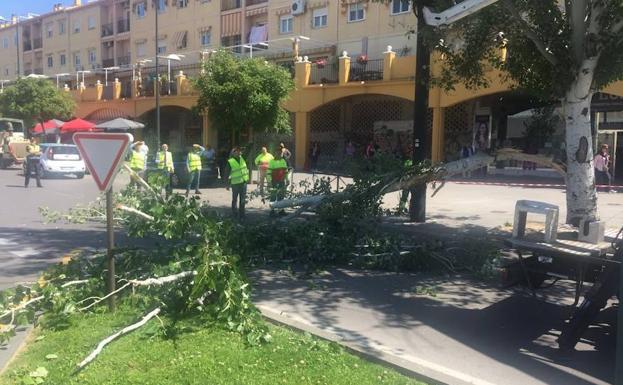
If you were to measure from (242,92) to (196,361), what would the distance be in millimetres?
15918

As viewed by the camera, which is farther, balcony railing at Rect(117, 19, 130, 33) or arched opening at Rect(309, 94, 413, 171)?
balcony railing at Rect(117, 19, 130, 33)

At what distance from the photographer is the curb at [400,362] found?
4242 mm

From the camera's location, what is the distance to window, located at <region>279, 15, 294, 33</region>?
1341 inches

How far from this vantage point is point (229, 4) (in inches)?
1484

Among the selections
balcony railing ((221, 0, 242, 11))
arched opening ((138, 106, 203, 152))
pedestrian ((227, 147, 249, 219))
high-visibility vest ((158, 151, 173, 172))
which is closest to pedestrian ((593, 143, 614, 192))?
pedestrian ((227, 147, 249, 219))

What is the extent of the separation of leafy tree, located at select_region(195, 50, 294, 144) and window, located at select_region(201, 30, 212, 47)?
19327 millimetres

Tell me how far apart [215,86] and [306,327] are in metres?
15.5

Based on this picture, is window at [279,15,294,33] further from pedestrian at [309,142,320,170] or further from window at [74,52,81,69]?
window at [74,52,81,69]

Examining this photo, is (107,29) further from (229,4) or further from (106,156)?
(106,156)

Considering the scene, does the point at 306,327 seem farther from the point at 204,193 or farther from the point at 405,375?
the point at 204,193

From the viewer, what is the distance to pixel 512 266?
6.20 metres

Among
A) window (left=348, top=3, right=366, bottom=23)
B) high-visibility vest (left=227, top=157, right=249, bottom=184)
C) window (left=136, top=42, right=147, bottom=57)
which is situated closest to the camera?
high-visibility vest (left=227, top=157, right=249, bottom=184)

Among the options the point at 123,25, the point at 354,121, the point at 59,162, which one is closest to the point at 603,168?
the point at 354,121

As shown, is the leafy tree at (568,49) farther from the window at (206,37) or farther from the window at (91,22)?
the window at (91,22)
